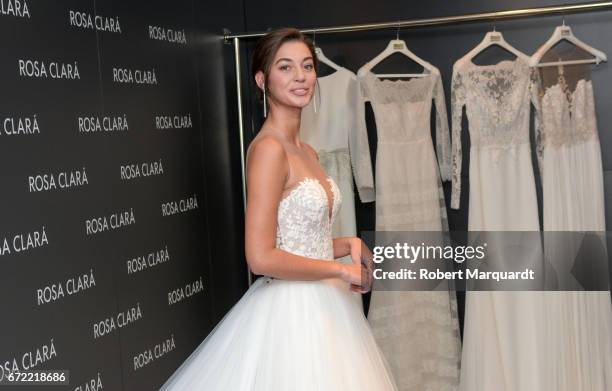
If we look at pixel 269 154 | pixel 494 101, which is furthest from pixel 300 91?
pixel 494 101

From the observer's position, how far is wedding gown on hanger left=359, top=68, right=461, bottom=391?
149 inches

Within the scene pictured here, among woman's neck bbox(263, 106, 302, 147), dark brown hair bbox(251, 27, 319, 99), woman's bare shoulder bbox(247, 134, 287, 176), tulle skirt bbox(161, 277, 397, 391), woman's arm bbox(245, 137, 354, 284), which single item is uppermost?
dark brown hair bbox(251, 27, 319, 99)

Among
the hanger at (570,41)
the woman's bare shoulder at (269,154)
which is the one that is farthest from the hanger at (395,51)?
the woman's bare shoulder at (269,154)

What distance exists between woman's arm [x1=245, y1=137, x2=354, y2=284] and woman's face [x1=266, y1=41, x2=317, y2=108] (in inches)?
8.2

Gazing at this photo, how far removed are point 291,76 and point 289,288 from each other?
70cm

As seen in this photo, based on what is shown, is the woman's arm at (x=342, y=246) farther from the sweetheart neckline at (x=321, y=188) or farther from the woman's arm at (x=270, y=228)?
the woman's arm at (x=270, y=228)

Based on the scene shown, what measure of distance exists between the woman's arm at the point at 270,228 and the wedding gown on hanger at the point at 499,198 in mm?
1448

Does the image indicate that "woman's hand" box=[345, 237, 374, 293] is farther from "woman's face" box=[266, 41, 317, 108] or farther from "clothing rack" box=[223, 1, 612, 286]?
"clothing rack" box=[223, 1, 612, 286]

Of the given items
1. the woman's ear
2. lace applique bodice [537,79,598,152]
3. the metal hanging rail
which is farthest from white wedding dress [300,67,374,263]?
the woman's ear

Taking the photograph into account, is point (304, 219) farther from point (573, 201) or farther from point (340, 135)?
point (573, 201)

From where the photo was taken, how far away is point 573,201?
361cm

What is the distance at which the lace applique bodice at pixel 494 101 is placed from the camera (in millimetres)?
3664

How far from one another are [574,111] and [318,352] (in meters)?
1.92

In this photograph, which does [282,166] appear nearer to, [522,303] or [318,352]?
[318,352]
